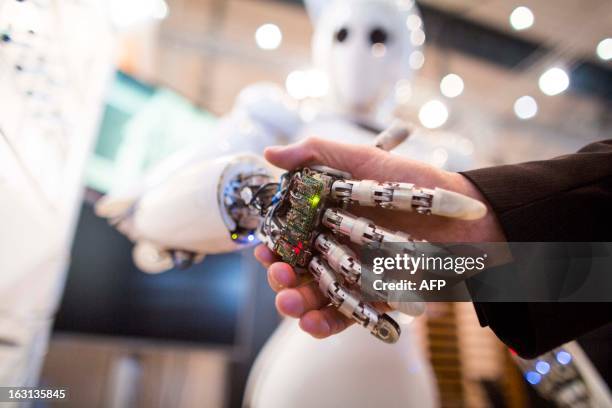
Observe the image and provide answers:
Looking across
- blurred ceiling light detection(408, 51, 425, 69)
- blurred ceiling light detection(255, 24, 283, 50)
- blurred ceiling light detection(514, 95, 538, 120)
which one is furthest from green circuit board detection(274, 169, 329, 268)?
blurred ceiling light detection(514, 95, 538, 120)

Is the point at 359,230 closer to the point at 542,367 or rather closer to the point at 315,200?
the point at 315,200

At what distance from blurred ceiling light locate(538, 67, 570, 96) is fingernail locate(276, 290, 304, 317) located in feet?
8.18

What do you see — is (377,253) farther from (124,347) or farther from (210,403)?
(210,403)

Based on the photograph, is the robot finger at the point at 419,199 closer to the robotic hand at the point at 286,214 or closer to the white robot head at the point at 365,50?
the robotic hand at the point at 286,214

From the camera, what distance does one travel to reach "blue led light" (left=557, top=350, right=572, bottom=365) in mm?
866

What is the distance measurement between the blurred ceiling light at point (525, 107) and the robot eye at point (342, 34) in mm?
2216

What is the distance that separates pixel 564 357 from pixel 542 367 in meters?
0.05

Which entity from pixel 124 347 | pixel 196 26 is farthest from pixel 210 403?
pixel 196 26

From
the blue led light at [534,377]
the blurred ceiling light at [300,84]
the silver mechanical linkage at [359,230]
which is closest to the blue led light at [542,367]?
the blue led light at [534,377]

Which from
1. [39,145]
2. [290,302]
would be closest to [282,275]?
[290,302]

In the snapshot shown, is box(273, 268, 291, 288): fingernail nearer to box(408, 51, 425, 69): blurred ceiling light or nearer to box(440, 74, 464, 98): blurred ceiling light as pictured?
box(408, 51, 425, 69): blurred ceiling light

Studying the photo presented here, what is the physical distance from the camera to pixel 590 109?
206 cm

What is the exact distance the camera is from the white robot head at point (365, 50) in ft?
3.54

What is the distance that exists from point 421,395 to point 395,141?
515 millimetres
